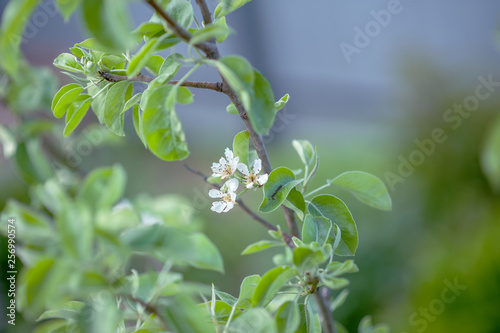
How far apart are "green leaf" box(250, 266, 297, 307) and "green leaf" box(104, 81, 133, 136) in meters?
0.18

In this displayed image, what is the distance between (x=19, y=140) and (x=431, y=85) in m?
1.31

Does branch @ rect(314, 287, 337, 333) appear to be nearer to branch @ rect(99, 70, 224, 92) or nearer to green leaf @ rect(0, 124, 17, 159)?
branch @ rect(99, 70, 224, 92)

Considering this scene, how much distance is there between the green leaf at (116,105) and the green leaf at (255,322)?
0.64ft

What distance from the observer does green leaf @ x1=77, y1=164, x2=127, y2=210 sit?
28 cm

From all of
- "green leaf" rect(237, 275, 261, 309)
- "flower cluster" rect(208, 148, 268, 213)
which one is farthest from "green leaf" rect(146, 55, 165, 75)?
"green leaf" rect(237, 275, 261, 309)

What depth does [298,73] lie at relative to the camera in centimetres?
311

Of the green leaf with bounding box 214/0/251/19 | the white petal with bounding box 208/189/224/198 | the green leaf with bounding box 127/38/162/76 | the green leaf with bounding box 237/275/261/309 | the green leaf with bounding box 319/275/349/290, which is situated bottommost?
the green leaf with bounding box 237/275/261/309

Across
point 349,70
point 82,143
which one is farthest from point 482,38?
point 82,143

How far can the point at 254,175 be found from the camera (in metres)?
0.44

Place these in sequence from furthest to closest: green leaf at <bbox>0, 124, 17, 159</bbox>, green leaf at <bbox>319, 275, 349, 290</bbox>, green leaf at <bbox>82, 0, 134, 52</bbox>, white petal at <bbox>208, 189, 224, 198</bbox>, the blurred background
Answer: the blurred background < green leaf at <bbox>0, 124, 17, 159</bbox> < white petal at <bbox>208, 189, 224, 198</bbox> < green leaf at <bbox>319, 275, 349, 290</bbox> < green leaf at <bbox>82, 0, 134, 52</bbox>

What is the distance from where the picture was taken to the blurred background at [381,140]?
114 cm

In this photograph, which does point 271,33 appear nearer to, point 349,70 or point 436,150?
point 349,70

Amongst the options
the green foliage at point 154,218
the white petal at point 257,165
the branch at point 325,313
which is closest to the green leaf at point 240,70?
the green foliage at point 154,218

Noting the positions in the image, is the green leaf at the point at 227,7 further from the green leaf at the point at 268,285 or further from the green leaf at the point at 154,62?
the green leaf at the point at 268,285
